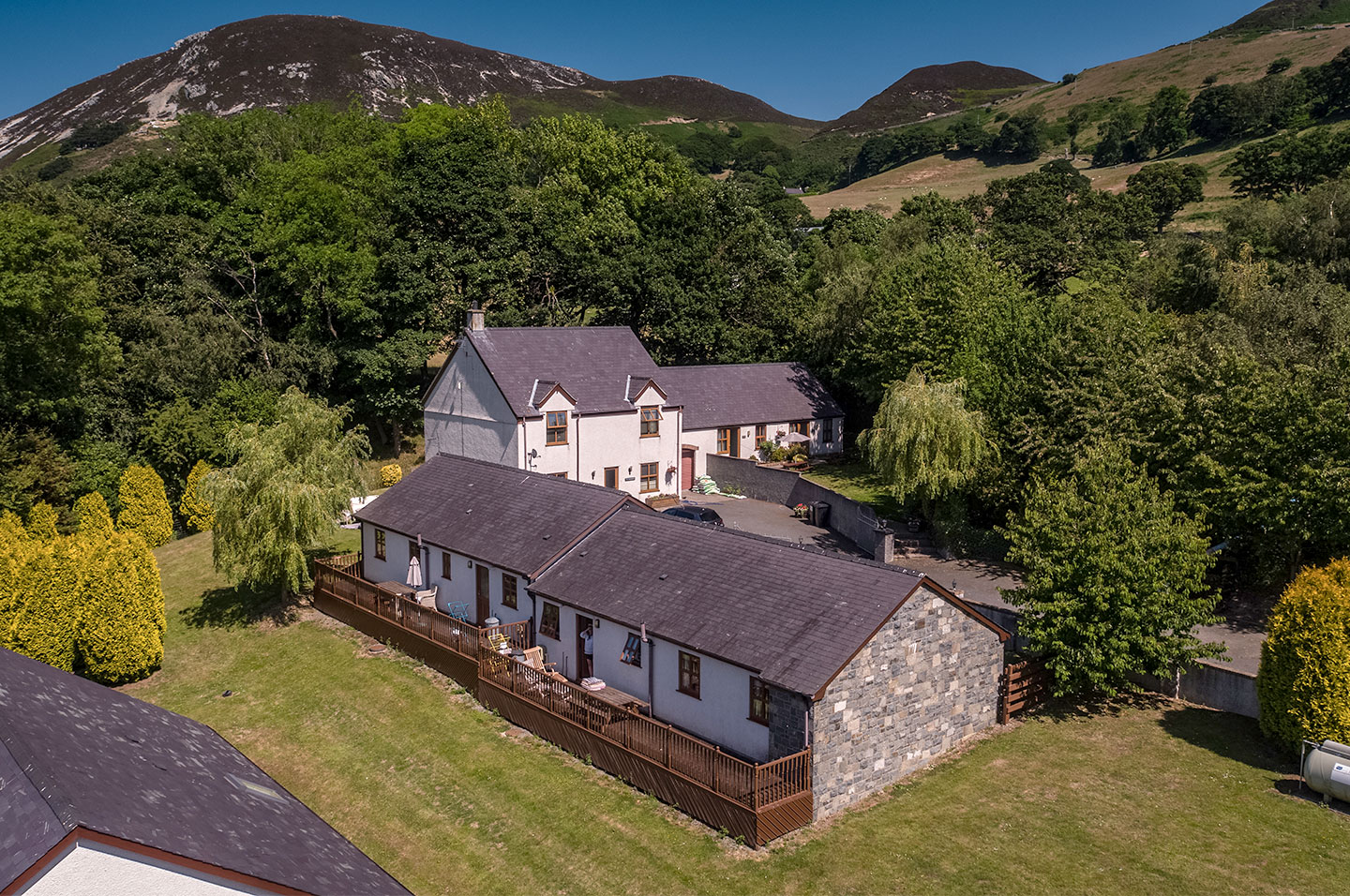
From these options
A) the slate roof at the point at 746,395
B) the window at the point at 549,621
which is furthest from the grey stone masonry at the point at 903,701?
the slate roof at the point at 746,395

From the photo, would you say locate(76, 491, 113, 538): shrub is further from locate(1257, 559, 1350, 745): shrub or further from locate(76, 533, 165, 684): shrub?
locate(1257, 559, 1350, 745): shrub

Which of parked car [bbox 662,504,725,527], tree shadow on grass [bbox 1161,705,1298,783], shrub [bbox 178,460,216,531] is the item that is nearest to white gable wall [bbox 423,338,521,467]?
parked car [bbox 662,504,725,527]

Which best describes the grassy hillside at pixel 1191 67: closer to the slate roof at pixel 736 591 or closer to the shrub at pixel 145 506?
the slate roof at pixel 736 591

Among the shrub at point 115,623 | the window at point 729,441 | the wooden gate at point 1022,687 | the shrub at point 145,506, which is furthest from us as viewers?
the window at point 729,441

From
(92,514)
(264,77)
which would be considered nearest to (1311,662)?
(92,514)

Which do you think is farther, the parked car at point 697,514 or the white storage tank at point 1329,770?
the parked car at point 697,514

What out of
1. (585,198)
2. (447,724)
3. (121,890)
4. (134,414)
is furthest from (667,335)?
(121,890)

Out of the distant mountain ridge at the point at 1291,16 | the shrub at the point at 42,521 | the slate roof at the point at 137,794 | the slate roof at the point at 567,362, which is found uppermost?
the distant mountain ridge at the point at 1291,16
